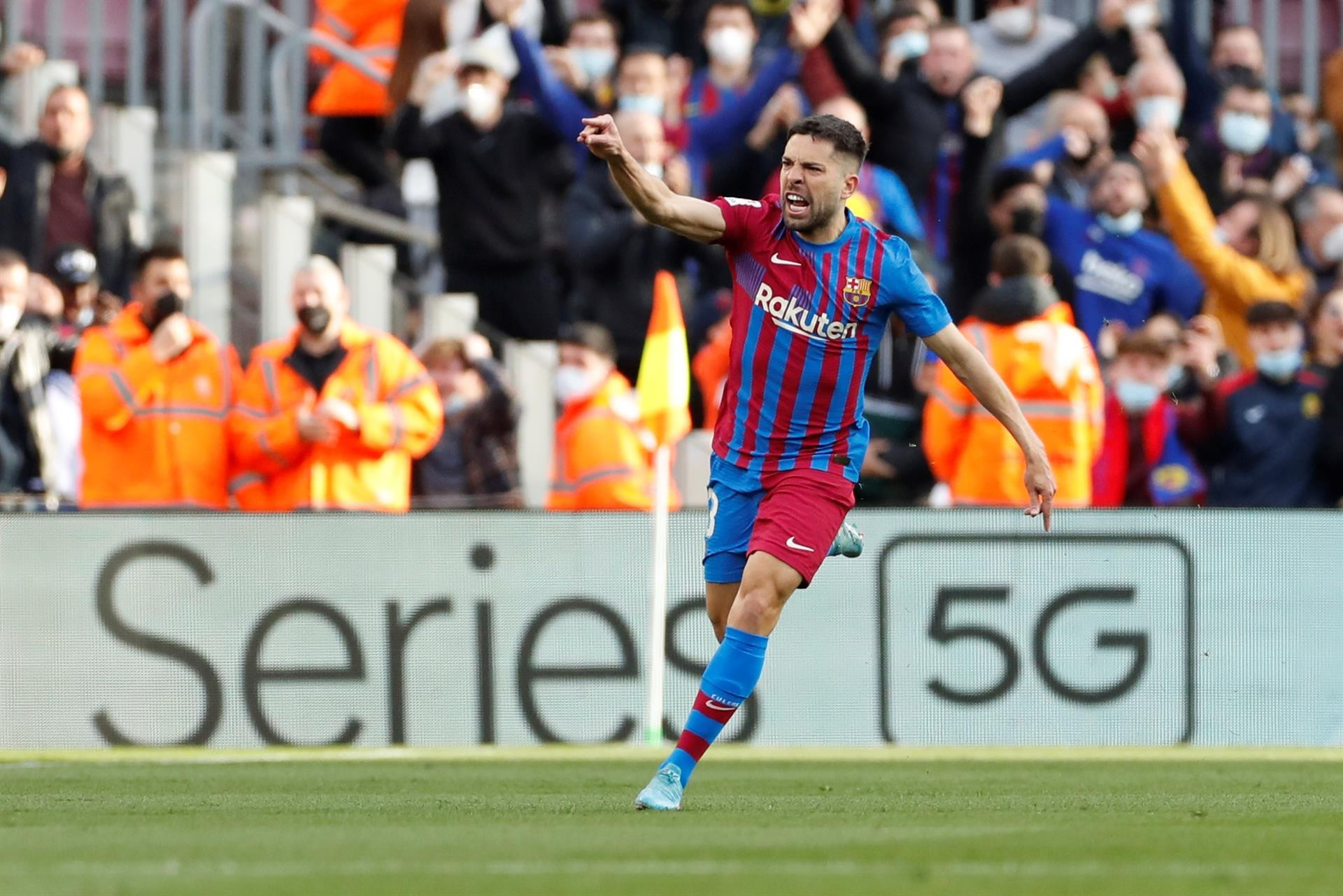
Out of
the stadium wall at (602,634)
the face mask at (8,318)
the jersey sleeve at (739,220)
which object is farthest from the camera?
the face mask at (8,318)

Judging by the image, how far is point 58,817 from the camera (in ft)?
25.1

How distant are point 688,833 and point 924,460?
682cm

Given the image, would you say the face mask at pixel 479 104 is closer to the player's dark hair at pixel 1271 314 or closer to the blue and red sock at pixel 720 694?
the player's dark hair at pixel 1271 314

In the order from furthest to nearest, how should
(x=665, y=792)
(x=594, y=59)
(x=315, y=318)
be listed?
(x=594, y=59) → (x=315, y=318) → (x=665, y=792)

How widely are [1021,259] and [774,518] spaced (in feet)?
16.5

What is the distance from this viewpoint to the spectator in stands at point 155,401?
40.1 ft

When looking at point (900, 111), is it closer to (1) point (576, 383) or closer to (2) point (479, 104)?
(2) point (479, 104)

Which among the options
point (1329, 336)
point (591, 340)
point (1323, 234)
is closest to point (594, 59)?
point (591, 340)

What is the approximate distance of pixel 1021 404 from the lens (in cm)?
1226

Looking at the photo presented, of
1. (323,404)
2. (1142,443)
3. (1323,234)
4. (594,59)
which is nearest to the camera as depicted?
(323,404)

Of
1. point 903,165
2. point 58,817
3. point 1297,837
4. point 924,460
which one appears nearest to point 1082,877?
point 1297,837

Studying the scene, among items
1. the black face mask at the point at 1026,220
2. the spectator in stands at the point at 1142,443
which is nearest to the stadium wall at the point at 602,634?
the spectator in stands at the point at 1142,443

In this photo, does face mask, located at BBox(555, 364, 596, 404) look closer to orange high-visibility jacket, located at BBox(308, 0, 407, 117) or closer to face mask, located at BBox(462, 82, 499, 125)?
face mask, located at BBox(462, 82, 499, 125)

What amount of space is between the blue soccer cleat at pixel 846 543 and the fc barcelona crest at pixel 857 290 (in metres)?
0.78
